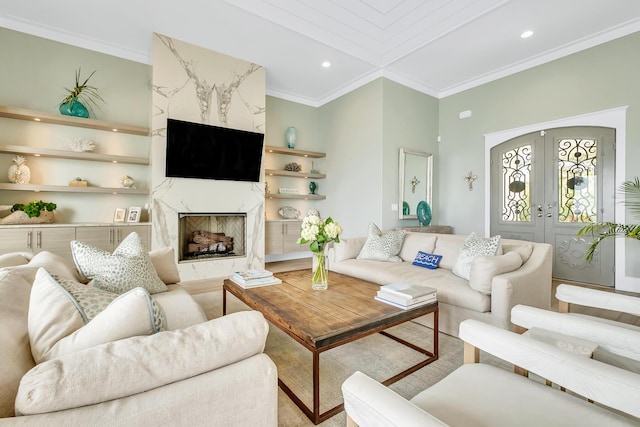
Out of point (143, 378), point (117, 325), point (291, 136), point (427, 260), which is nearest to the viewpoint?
point (143, 378)

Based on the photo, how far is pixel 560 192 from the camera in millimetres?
4402

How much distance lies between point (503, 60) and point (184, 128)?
4913mm

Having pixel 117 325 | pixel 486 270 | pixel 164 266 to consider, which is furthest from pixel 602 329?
pixel 164 266

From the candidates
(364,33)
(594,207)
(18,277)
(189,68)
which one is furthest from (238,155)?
(594,207)

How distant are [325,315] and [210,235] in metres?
3.44

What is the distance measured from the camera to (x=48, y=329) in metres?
0.91

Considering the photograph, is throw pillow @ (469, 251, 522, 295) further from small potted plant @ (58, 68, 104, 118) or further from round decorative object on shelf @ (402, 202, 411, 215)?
small potted plant @ (58, 68, 104, 118)

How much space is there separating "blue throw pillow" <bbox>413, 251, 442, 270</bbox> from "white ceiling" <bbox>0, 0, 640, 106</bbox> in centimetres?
291

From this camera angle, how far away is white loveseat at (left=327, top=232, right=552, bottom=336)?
2215 millimetres

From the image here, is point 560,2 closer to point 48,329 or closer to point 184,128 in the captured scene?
point 184,128

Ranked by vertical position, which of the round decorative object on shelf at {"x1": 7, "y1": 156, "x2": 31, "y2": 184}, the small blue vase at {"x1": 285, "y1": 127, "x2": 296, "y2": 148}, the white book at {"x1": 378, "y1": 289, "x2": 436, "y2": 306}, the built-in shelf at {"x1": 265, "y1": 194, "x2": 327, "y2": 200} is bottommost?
the white book at {"x1": 378, "y1": 289, "x2": 436, "y2": 306}

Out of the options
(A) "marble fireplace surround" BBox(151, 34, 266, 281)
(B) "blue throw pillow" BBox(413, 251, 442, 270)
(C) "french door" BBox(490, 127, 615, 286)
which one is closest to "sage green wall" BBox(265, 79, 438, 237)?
(A) "marble fireplace surround" BBox(151, 34, 266, 281)

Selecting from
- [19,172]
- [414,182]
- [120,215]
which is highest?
[414,182]

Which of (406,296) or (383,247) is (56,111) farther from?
(406,296)
